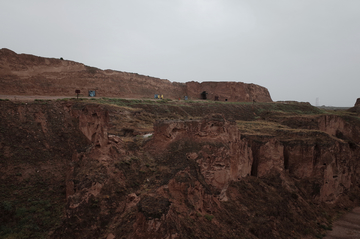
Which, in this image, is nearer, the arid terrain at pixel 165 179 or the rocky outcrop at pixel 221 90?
the arid terrain at pixel 165 179

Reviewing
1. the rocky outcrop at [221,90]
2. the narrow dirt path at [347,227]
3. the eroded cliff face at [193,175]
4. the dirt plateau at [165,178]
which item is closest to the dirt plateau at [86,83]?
the rocky outcrop at [221,90]

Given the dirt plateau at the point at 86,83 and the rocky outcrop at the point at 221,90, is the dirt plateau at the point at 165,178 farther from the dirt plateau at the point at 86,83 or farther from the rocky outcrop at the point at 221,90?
the rocky outcrop at the point at 221,90

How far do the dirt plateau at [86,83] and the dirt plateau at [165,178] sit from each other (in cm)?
1105

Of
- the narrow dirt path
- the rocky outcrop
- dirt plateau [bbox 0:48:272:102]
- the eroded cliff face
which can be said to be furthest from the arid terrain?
the rocky outcrop

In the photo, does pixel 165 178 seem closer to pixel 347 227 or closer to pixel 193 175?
pixel 193 175

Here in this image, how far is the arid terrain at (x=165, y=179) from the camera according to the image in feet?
21.6

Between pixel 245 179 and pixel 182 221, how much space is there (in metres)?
6.37

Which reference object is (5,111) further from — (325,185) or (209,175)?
(325,185)

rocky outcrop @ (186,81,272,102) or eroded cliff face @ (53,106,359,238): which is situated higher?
rocky outcrop @ (186,81,272,102)

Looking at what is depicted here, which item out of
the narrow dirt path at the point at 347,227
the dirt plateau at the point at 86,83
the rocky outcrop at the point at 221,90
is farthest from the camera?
the rocky outcrop at the point at 221,90

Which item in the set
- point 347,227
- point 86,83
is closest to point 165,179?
point 347,227

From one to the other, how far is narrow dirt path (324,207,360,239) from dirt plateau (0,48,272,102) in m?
28.9

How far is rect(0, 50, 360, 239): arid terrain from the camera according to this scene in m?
6.58

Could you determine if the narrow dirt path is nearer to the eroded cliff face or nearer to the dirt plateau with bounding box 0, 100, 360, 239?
the dirt plateau with bounding box 0, 100, 360, 239
